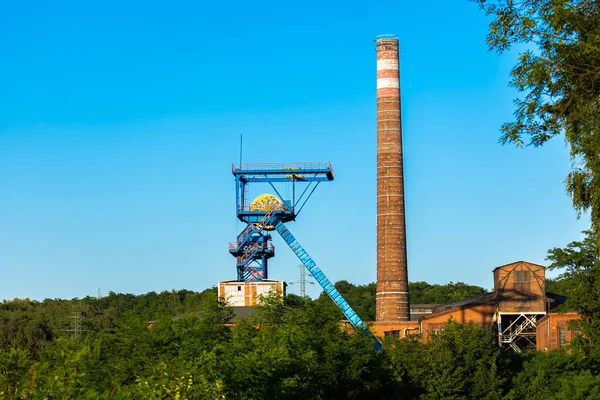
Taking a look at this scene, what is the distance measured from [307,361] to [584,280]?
1964 centimetres

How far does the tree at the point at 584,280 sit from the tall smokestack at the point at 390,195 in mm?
15761

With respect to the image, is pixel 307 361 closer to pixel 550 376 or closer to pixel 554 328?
pixel 550 376

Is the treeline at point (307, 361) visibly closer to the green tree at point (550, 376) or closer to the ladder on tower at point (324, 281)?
the green tree at point (550, 376)

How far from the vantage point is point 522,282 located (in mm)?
69750

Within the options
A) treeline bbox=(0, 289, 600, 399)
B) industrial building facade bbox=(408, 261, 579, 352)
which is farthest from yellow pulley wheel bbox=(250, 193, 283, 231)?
treeline bbox=(0, 289, 600, 399)

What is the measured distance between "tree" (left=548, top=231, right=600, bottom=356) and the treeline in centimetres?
168

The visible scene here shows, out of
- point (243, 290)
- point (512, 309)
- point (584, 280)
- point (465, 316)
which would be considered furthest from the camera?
point (243, 290)

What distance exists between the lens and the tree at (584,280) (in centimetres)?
5362

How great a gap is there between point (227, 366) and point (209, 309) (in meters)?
18.5

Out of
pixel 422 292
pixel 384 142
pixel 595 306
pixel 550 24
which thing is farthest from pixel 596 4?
pixel 422 292

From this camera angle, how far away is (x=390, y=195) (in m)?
69.8

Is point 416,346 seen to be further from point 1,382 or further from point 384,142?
point 1,382

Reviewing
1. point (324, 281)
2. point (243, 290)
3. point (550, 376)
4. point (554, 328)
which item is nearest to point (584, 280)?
point (550, 376)

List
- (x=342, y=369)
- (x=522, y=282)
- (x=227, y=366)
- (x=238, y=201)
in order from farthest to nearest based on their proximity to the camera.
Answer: (x=238, y=201) < (x=522, y=282) < (x=342, y=369) < (x=227, y=366)
